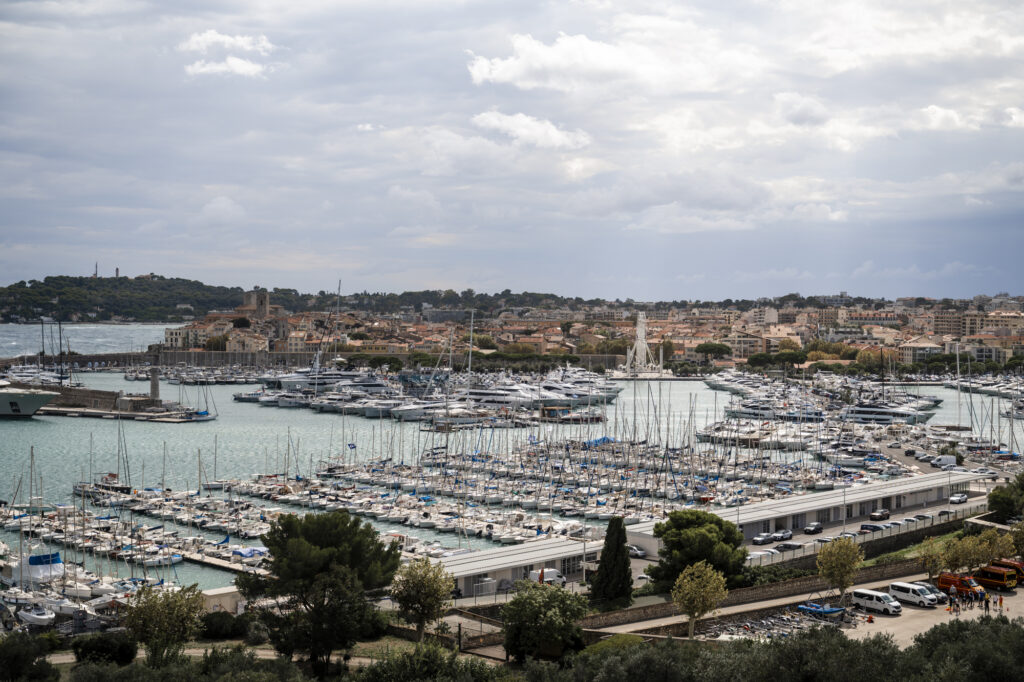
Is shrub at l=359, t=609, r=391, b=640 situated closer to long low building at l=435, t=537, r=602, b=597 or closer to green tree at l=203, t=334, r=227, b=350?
long low building at l=435, t=537, r=602, b=597

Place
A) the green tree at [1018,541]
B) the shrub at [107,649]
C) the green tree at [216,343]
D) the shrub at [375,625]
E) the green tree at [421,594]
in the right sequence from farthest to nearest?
the green tree at [216,343] → the green tree at [1018,541] → the green tree at [421,594] → the shrub at [375,625] → the shrub at [107,649]

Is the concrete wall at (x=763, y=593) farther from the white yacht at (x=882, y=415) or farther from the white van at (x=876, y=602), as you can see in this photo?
the white yacht at (x=882, y=415)

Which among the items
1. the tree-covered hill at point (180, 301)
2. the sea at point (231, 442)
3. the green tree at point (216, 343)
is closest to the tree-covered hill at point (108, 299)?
the tree-covered hill at point (180, 301)

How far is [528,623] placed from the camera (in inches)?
343

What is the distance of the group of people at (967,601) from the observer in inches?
375

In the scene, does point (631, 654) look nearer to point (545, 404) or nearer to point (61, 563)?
point (61, 563)

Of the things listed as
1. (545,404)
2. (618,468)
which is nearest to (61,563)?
(618,468)

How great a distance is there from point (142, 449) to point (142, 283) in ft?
382

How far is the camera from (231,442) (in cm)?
2980

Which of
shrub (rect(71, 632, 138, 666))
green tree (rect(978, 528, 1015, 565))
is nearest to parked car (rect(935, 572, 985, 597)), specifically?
green tree (rect(978, 528, 1015, 565))

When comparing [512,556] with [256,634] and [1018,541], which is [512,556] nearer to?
[256,634]

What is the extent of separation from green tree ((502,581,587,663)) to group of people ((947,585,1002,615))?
13.3 ft

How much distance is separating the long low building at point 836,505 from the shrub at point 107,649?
7712 mm

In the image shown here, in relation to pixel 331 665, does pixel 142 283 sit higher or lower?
higher
